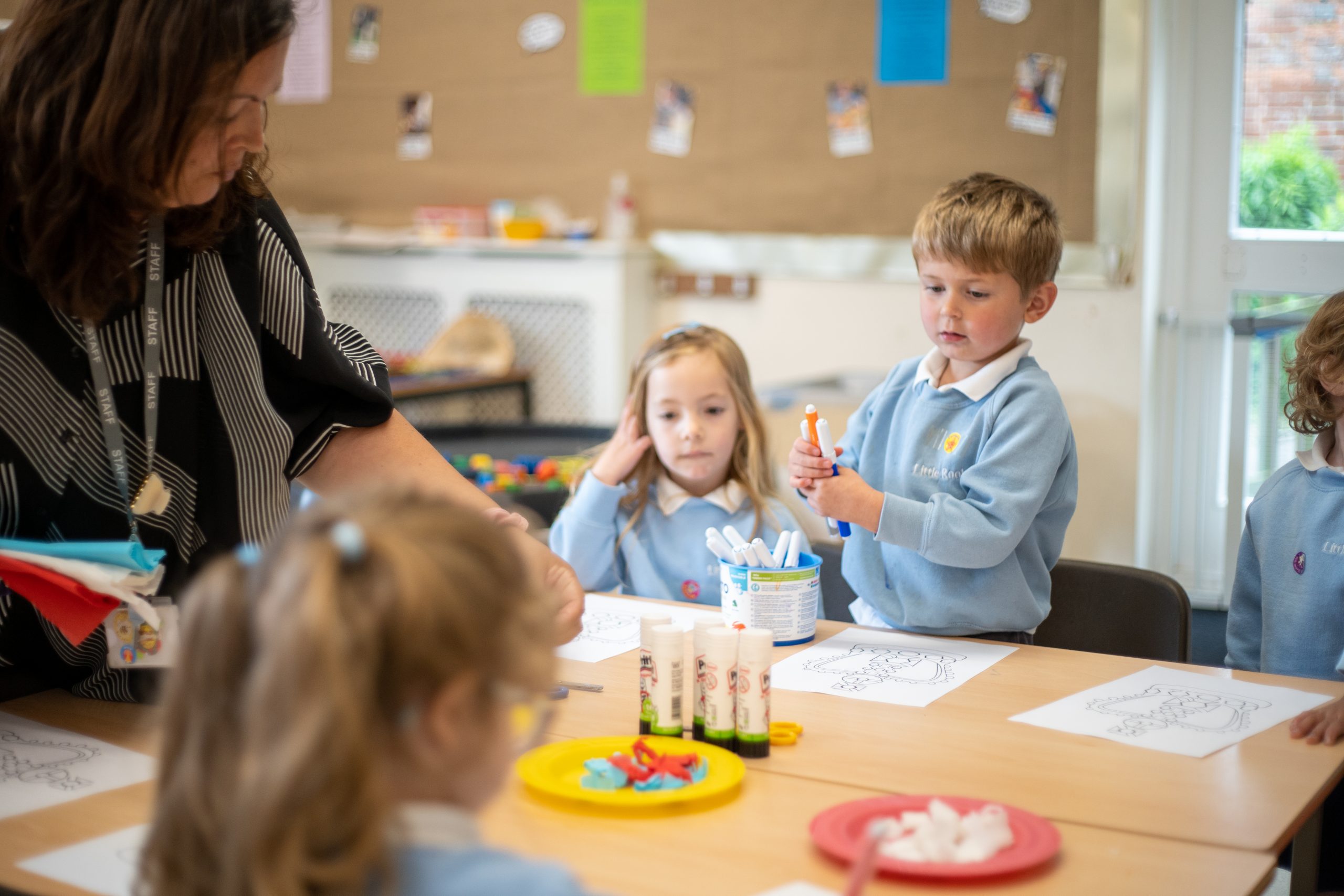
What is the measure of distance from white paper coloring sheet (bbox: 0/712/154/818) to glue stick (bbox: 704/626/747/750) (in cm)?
53

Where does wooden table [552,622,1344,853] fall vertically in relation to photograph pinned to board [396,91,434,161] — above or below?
below

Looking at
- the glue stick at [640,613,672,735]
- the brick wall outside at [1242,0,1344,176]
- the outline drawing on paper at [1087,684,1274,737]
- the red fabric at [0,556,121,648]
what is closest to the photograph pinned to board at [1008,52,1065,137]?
the brick wall outside at [1242,0,1344,176]

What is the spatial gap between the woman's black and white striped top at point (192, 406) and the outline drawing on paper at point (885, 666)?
626mm

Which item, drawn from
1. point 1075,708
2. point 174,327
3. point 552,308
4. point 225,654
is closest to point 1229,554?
point 552,308

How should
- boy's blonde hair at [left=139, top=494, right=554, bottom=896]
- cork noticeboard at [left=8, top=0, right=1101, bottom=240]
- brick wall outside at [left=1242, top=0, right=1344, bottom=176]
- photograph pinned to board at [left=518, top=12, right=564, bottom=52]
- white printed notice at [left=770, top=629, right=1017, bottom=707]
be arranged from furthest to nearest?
photograph pinned to board at [left=518, top=12, right=564, bottom=52]
cork noticeboard at [left=8, top=0, right=1101, bottom=240]
brick wall outside at [left=1242, top=0, right=1344, bottom=176]
white printed notice at [left=770, top=629, right=1017, bottom=707]
boy's blonde hair at [left=139, top=494, right=554, bottom=896]

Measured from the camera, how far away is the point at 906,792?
1.15 metres

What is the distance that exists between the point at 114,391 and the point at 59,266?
142 mm

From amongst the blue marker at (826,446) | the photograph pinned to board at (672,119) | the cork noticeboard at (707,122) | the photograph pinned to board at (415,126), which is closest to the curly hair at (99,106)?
the blue marker at (826,446)

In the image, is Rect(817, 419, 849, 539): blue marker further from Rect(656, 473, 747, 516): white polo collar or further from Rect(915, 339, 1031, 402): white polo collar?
Rect(656, 473, 747, 516): white polo collar

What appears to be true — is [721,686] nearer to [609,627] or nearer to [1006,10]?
[609,627]

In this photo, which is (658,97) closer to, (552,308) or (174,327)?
(552,308)

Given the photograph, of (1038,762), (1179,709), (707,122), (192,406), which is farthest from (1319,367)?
(707,122)

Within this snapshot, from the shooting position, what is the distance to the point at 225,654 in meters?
0.72

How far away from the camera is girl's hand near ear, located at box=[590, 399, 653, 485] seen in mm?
2221
